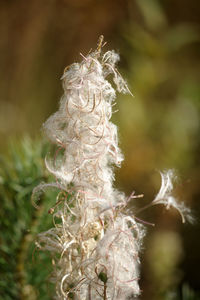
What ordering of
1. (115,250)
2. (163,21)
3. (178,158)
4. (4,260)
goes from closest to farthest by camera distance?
1. (115,250)
2. (4,260)
3. (178,158)
4. (163,21)

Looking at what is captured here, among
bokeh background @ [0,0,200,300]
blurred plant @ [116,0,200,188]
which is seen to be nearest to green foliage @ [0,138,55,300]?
bokeh background @ [0,0,200,300]

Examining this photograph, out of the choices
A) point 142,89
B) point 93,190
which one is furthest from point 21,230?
point 142,89

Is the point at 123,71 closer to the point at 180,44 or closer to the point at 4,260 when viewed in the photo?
the point at 180,44

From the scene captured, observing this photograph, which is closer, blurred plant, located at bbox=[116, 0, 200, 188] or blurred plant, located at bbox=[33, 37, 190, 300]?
blurred plant, located at bbox=[33, 37, 190, 300]

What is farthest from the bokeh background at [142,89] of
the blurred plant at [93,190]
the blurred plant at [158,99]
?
the blurred plant at [93,190]

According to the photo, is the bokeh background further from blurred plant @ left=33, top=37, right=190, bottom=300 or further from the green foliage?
blurred plant @ left=33, top=37, right=190, bottom=300

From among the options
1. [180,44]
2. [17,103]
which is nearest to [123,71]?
[180,44]

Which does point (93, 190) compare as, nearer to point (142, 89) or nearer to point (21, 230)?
point (21, 230)
